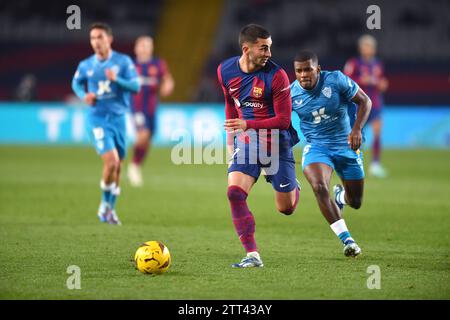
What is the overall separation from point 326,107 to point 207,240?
7.00 feet

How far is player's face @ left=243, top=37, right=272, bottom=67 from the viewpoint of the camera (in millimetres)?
8008

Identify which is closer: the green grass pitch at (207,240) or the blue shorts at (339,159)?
the green grass pitch at (207,240)

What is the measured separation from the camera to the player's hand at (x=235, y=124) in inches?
314

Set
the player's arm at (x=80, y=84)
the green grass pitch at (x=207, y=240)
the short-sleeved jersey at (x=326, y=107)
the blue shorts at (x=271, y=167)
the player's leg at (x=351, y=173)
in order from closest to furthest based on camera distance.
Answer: the green grass pitch at (x=207, y=240) → the blue shorts at (x=271, y=167) → the short-sleeved jersey at (x=326, y=107) → the player's leg at (x=351, y=173) → the player's arm at (x=80, y=84)

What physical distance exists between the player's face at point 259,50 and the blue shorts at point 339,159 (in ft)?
5.14

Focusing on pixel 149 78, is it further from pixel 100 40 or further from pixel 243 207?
pixel 243 207

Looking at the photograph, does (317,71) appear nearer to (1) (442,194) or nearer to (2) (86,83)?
(2) (86,83)

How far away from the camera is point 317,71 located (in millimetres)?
8945

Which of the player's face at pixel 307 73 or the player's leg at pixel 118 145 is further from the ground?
the player's face at pixel 307 73

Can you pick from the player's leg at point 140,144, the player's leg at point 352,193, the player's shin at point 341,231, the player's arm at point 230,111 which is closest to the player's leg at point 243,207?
the player's arm at point 230,111

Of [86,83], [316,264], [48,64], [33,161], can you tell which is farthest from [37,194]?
[48,64]

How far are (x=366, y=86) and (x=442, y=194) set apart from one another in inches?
171

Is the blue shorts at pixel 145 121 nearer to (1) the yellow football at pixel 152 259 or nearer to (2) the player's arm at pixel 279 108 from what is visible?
(2) the player's arm at pixel 279 108

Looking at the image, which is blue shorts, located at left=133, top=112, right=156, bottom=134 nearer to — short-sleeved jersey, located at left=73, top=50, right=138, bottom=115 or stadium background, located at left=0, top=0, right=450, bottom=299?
short-sleeved jersey, located at left=73, top=50, right=138, bottom=115
